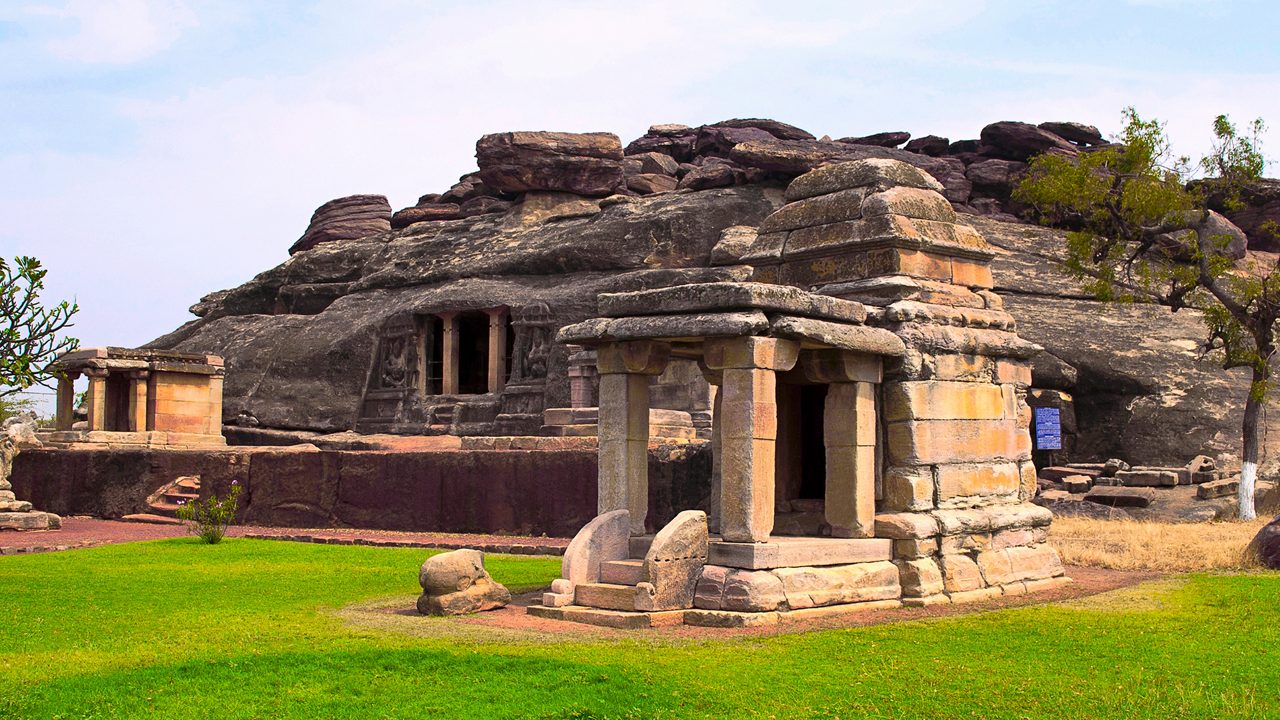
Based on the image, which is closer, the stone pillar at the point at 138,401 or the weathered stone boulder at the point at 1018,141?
the stone pillar at the point at 138,401

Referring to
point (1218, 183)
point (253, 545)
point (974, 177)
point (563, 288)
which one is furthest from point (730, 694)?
point (974, 177)

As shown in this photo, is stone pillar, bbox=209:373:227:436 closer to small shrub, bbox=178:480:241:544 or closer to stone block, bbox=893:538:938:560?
small shrub, bbox=178:480:241:544

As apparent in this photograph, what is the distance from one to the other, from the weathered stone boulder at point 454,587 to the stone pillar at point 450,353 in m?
23.0

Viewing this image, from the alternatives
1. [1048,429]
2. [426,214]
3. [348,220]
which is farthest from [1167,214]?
[348,220]

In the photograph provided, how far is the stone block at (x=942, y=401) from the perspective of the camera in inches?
420

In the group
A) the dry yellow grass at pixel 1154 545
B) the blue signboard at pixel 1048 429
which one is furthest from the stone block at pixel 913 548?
the blue signboard at pixel 1048 429

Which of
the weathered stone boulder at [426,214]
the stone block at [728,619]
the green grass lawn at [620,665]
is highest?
the weathered stone boulder at [426,214]

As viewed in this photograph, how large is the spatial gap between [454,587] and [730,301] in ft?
9.63

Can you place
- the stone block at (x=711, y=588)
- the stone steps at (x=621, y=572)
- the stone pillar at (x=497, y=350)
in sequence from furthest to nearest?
the stone pillar at (x=497, y=350), the stone steps at (x=621, y=572), the stone block at (x=711, y=588)

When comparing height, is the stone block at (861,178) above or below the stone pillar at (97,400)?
above

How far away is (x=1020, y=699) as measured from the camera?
22.1 feet

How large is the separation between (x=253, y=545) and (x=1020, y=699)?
1032cm

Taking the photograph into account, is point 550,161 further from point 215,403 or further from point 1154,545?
point 1154,545

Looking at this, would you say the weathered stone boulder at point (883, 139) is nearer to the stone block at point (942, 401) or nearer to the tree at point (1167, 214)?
the tree at point (1167, 214)
